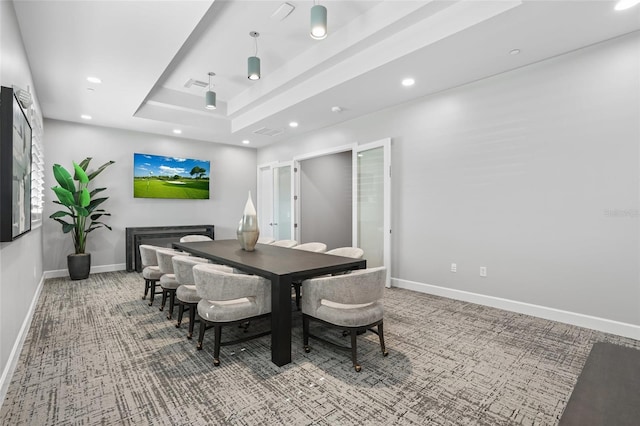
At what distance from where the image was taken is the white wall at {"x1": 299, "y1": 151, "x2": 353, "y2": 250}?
750 cm

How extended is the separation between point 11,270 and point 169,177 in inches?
179

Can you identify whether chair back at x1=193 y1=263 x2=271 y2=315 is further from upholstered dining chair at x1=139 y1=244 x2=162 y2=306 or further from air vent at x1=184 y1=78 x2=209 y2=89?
air vent at x1=184 y1=78 x2=209 y2=89

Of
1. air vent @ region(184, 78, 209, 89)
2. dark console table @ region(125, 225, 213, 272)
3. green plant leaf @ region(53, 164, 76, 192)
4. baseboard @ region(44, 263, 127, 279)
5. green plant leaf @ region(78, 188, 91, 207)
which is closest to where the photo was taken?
air vent @ region(184, 78, 209, 89)

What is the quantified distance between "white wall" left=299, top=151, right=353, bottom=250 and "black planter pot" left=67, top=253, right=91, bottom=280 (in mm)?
4340

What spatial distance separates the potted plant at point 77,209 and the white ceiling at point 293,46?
1060 millimetres

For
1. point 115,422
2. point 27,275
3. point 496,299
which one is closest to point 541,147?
point 496,299

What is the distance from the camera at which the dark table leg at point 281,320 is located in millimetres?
2434

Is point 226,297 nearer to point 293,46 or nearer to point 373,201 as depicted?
point 293,46

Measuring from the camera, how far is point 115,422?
1.82 meters

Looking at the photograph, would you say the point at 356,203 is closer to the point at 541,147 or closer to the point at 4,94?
the point at 541,147

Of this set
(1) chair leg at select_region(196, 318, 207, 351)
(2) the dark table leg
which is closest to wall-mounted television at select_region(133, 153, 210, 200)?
(1) chair leg at select_region(196, 318, 207, 351)

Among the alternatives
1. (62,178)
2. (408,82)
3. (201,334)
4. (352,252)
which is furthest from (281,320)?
(62,178)

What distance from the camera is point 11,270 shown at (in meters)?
2.54

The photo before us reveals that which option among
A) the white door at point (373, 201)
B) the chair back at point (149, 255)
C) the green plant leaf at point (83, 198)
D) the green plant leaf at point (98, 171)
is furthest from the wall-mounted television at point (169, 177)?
the white door at point (373, 201)
